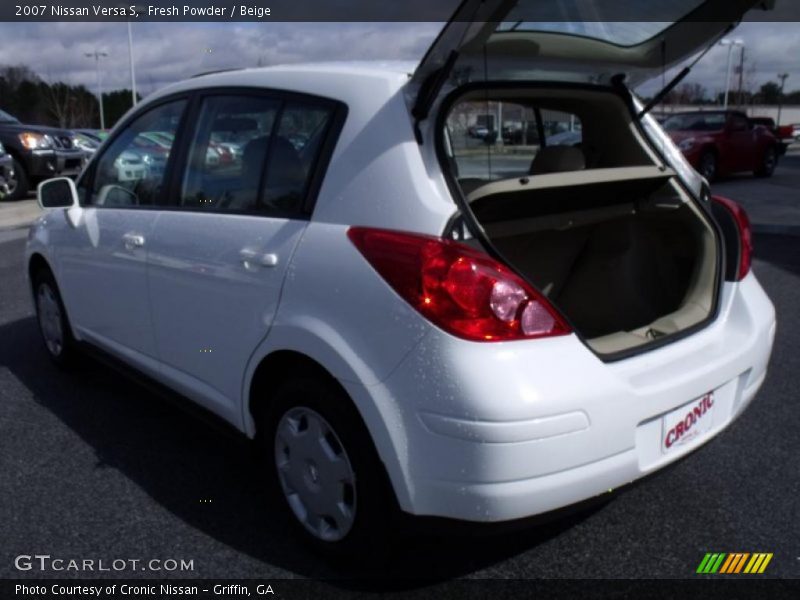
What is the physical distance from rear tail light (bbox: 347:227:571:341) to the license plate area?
50 centimetres

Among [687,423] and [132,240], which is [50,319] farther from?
[687,423]

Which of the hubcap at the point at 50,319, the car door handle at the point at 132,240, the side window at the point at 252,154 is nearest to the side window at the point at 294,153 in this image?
the side window at the point at 252,154

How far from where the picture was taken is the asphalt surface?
8.38ft

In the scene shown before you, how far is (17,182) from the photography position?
45.2 ft

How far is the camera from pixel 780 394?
3.96 meters

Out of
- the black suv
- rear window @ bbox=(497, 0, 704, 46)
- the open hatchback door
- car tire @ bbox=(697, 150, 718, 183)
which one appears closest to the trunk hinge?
the open hatchback door

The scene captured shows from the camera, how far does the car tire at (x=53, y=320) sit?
4.32m

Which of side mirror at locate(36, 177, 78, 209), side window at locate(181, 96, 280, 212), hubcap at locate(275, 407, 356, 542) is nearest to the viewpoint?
hubcap at locate(275, 407, 356, 542)

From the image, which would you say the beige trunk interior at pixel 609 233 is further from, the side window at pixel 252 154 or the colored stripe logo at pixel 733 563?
the colored stripe logo at pixel 733 563

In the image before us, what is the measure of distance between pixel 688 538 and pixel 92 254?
2929 mm

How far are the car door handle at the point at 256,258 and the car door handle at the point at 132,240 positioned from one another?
32.9 inches

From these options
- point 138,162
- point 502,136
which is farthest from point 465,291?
point 138,162

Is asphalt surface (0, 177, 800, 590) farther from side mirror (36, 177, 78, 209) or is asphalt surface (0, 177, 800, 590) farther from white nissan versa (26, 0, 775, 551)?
side mirror (36, 177, 78, 209)

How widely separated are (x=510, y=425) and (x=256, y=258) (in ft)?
3.54
